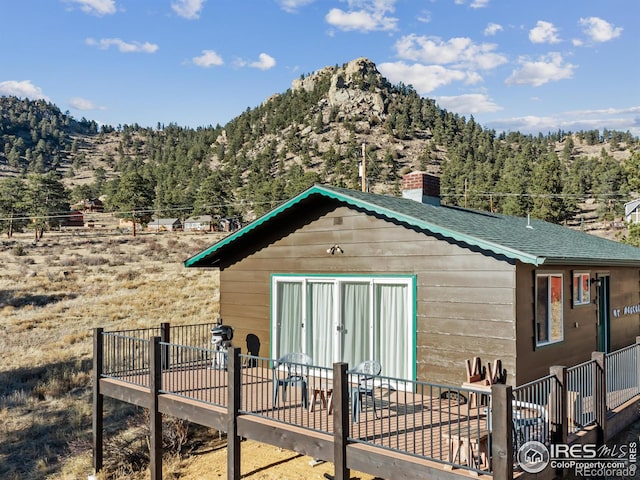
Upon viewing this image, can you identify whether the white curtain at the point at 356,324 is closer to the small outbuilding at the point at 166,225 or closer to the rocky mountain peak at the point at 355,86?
the small outbuilding at the point at 166,225

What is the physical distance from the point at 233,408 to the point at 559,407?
4631 mm

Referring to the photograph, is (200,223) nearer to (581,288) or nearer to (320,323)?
(320,323)

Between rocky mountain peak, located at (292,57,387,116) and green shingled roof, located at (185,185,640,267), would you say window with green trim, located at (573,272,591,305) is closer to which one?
green shingled roof, located at (185,185,640,267)

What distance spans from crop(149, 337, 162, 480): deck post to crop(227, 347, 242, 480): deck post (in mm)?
1981

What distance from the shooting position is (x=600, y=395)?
7641 mm

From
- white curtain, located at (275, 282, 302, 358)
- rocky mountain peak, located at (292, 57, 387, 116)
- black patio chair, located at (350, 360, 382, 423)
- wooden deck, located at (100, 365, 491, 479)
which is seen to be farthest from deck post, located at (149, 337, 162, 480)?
rocky mountain peak, located at (292, 57, 387, 116)

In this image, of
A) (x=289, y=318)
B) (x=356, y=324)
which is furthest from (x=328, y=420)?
(x=289, y=318)

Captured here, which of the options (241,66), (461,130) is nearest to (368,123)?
(461,130)

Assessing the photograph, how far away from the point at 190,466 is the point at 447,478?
7194 millimetres

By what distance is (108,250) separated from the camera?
44344mm

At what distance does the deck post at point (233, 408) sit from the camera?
7.94 metres

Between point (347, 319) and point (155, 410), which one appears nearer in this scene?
point (155, 410)

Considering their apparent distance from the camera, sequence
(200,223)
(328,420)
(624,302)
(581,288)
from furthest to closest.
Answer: (200,223) < (624,302) < (581,288) < (328,420)

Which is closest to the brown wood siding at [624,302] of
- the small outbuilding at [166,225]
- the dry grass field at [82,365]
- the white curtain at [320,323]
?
the dry grass field at [82,365]
